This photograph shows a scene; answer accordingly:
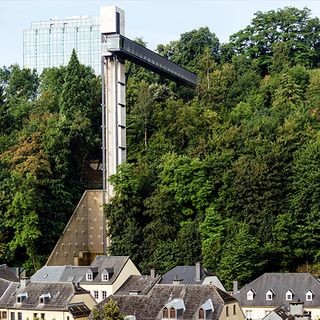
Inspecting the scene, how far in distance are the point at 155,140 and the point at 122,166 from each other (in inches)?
266

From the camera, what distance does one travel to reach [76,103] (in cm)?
8025

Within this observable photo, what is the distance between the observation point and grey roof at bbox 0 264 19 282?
64562mm

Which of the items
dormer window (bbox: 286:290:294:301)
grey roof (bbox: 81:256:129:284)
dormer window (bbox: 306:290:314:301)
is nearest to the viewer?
dormer window (bbox: 306:290:314:301)

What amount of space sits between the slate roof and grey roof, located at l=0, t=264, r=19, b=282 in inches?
62.5

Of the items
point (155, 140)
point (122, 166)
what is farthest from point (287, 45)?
point (122, 166)

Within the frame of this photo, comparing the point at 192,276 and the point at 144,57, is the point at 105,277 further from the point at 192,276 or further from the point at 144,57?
the point at 144,57

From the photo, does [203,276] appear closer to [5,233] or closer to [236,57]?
[5,233]

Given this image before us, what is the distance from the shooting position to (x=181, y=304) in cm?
5250

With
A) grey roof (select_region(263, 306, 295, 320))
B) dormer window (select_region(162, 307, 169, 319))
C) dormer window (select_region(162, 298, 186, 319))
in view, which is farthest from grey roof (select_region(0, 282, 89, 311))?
grey roof (select_region(263, 306, 295, 320))

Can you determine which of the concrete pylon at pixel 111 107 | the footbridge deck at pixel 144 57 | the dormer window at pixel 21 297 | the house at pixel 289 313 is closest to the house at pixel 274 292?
the house at pixel 289 313

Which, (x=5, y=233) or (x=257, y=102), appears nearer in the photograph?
(x=5, y=233)

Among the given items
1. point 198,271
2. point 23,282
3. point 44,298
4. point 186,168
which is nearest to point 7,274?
point 23,282

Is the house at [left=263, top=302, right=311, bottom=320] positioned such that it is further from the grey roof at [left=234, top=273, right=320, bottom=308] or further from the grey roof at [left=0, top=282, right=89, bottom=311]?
the grey roof at [left=0, top=282, right=89, bottom=311]

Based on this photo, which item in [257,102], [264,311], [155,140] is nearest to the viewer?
[264,311]
